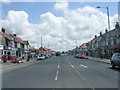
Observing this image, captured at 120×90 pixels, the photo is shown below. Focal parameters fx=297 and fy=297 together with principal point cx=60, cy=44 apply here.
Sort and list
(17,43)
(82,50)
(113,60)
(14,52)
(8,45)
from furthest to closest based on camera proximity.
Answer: (82,50), (17,43), (14,52), (8,45), (113,60)

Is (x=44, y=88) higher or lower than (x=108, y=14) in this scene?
lower

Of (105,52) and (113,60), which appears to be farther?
(105,52)

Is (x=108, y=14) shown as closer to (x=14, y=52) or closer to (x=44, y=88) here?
(x=44, y=88)

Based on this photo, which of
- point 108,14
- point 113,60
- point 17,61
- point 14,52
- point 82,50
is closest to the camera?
point 113,60

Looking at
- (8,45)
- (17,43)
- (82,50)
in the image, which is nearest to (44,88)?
(8,45)

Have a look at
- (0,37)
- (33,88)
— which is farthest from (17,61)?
(33,88)

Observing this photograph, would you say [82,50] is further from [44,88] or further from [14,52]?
[44,88]

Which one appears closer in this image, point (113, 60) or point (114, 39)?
point (113, 60)

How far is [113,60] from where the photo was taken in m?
34.5

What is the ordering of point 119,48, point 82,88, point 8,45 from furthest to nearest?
point 8,45 < point 119,48 < point 82,88

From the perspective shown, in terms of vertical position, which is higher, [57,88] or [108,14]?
[108,14]

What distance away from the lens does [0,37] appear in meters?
74.6

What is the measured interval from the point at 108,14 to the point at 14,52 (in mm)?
49075

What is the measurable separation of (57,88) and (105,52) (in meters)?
73.1
